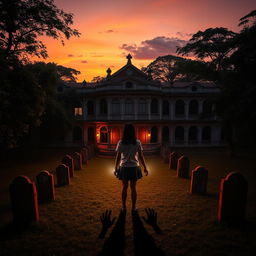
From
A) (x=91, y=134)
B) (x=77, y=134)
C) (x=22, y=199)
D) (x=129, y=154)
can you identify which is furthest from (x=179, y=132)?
(x=22, y=199)

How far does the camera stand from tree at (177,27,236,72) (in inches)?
845

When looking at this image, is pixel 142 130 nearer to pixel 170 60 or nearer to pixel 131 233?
pixel 131 233

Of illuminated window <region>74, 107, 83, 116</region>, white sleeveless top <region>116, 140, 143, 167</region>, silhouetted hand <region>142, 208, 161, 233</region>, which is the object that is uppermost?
illuminated window <region>74, 107, 83, 116</region>

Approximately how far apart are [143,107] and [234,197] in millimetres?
15383

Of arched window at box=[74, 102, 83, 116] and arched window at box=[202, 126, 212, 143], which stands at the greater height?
arched window at box=[74, 102, 83, 116]

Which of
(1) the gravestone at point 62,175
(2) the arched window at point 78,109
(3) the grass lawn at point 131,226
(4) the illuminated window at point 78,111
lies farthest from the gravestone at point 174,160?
(4) the illuminated window at point 78,111

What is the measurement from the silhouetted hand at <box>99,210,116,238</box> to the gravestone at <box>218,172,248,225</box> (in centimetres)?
322

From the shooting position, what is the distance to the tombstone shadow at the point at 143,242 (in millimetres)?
3696

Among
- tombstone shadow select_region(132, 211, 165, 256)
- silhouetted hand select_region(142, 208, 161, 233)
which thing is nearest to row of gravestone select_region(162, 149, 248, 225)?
silhouetted hand select_region(142, 208, 161, 233)

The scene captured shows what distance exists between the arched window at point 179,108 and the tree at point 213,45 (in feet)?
19.1

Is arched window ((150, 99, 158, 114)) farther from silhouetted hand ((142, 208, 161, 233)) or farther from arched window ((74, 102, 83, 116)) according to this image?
silhouetted hand ((142, 208, 161, 233))

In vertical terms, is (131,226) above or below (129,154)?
below

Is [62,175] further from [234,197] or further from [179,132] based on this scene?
[179,132]

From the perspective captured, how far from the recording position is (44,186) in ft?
21.0
